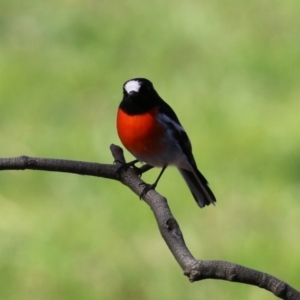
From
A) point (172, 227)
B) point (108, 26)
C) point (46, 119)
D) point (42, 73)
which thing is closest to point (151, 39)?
point (108, 26)

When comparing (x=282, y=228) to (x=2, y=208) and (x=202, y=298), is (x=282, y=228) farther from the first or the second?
(x=2, y=208)

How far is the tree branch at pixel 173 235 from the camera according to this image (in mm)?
1811

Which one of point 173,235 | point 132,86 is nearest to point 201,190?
point 132,86

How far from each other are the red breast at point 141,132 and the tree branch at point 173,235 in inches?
23.9

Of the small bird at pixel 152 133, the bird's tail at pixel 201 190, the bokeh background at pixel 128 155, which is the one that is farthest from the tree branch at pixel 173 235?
the bokeh background at pixel 128 155

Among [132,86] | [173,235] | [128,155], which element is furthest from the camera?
[128,155]

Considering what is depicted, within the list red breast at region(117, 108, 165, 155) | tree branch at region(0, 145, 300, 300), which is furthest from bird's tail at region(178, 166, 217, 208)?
tree branch at region(0, 145, 300, 300)

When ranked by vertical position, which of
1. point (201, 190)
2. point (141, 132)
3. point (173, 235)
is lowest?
point (173, 235)

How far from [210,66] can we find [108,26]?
38.9 inches

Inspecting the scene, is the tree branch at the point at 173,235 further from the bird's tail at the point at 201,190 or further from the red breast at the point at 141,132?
the bird's tail at the point at 201,190

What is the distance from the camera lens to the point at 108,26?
6703 millimetres

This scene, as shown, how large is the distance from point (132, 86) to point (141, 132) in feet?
0.83

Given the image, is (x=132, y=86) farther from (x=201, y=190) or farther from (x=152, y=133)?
(x=201, y=190)

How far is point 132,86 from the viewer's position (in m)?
3.36
